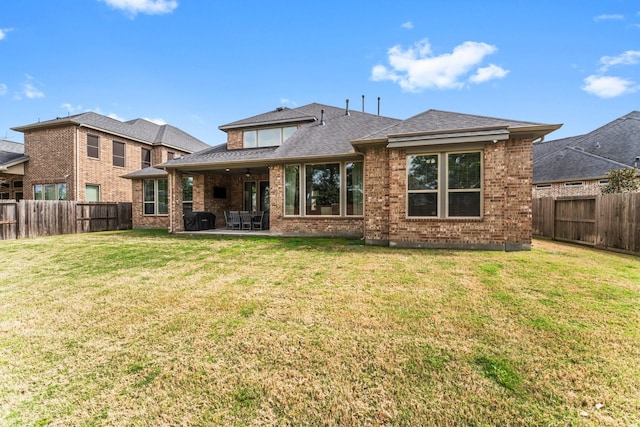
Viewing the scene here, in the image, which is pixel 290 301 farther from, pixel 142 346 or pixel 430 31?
pixel 430 31

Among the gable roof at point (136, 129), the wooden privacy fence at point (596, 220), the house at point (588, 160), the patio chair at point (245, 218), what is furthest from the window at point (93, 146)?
the house at point (588, 160)

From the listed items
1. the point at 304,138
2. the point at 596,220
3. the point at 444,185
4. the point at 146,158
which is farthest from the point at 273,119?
the point at 146,158

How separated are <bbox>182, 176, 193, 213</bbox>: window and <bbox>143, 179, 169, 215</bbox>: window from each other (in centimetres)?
154

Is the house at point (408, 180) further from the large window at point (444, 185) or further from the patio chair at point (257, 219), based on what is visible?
the patio chair at point (257, 219)

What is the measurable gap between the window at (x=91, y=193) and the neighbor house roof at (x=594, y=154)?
1279 inches

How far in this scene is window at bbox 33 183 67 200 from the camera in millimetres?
17812

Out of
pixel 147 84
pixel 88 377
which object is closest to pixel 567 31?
pixel 88 377

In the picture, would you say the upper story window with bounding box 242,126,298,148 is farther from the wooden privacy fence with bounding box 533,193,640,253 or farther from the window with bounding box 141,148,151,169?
the window with bounding box 141,148,151,169

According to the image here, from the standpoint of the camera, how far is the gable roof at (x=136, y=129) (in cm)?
1769

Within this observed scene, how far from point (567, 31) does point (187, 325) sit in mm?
13861

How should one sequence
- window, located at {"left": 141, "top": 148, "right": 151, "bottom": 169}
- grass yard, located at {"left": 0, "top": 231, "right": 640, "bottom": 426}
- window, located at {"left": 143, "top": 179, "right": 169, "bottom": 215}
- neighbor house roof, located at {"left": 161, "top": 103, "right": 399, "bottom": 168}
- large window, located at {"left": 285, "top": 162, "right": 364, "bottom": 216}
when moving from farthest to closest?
1. window, located at {"left": 141, "top": 148, "right": 151, "bottom": 169}
2. window, located at {"left": 143, "top": 179, "right": 169, "bottom": 215}
3. neighbor house roof, located at {"left": 161, "top": 103, "right": 399, "bottom": 168}
4. large window, located at {"left": 285, "top": 162, "right": 364, "bottom": 216}
5. grass yard, located at {"left": 0, "top": 231, "right": 640, "bottom": 426}

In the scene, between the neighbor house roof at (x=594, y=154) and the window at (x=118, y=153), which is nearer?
the neighbor house roof at (x=594, y=154)

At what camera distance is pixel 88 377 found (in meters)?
2.38

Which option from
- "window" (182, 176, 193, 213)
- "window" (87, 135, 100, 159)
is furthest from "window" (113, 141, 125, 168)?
"window" (182, 176, 193, 213)
